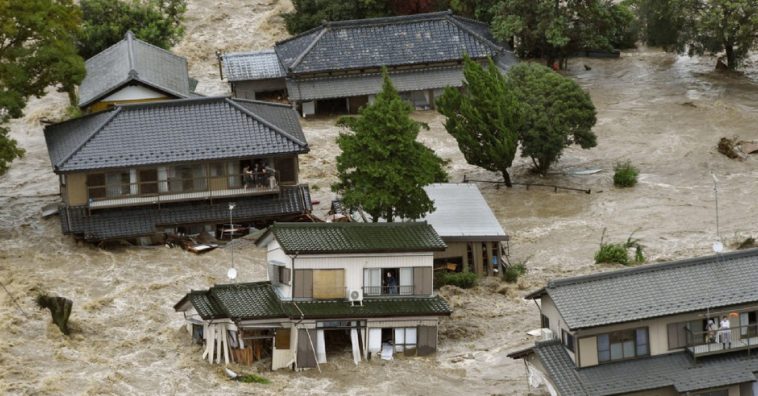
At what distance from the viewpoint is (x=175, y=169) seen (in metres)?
64.9

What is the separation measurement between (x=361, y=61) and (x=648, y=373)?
38.8 meters

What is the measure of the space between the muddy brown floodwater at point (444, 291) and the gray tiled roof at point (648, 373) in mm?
2985

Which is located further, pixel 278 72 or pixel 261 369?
pixel 278 72

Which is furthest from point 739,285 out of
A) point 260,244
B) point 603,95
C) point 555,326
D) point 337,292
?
point 603,95

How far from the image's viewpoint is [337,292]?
178ft

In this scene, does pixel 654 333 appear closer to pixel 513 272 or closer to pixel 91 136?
pixel 513 272

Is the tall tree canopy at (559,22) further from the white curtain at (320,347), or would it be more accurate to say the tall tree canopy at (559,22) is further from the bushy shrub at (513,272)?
the white curtain at (320,347)

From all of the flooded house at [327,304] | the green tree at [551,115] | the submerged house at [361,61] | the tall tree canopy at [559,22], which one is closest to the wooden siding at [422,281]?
the flooded house at [327,304]

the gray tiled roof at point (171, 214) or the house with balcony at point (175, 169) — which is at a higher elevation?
the house with balcony at point (175, 169)

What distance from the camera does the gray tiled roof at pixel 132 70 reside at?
72.5 metres

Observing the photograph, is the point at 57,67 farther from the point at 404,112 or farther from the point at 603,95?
the point at 603,95

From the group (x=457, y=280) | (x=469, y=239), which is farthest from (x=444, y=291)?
(x=469, y=239)

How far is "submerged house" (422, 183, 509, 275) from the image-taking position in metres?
62.7

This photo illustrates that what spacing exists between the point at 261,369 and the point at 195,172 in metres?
14.6
